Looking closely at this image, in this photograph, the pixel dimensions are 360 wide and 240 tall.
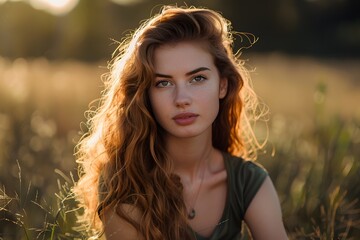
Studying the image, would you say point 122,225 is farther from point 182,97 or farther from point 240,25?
point 240,25

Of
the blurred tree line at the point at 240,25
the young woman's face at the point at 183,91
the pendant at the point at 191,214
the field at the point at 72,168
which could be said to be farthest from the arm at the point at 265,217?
the blurred tree line at the point at 240,25

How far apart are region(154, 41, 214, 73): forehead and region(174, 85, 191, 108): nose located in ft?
0.28

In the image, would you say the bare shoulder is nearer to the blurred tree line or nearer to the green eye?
the green eye

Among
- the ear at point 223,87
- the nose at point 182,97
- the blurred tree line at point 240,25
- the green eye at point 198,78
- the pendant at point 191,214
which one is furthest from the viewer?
the blurred tree line at point 240,25

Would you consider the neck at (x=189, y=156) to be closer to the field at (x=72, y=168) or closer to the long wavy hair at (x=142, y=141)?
the long wavy hair at (x=142, y=141)

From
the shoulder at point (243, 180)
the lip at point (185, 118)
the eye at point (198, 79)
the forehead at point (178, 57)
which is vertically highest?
the forehead at point (178, 57)

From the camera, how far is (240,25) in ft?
87.0

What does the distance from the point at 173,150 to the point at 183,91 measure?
32cm

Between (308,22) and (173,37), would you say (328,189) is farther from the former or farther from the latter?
(308,22)

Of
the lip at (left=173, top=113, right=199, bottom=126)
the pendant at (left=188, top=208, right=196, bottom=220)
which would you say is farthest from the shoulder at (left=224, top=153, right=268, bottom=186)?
the lip at (left=173, top=113, right=199, bottom=126)

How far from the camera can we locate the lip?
8.27ft

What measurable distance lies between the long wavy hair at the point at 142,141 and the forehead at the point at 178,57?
0.02 metres

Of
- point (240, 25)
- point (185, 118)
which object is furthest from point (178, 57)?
point (240, 25)

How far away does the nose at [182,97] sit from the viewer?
8.18 ft
